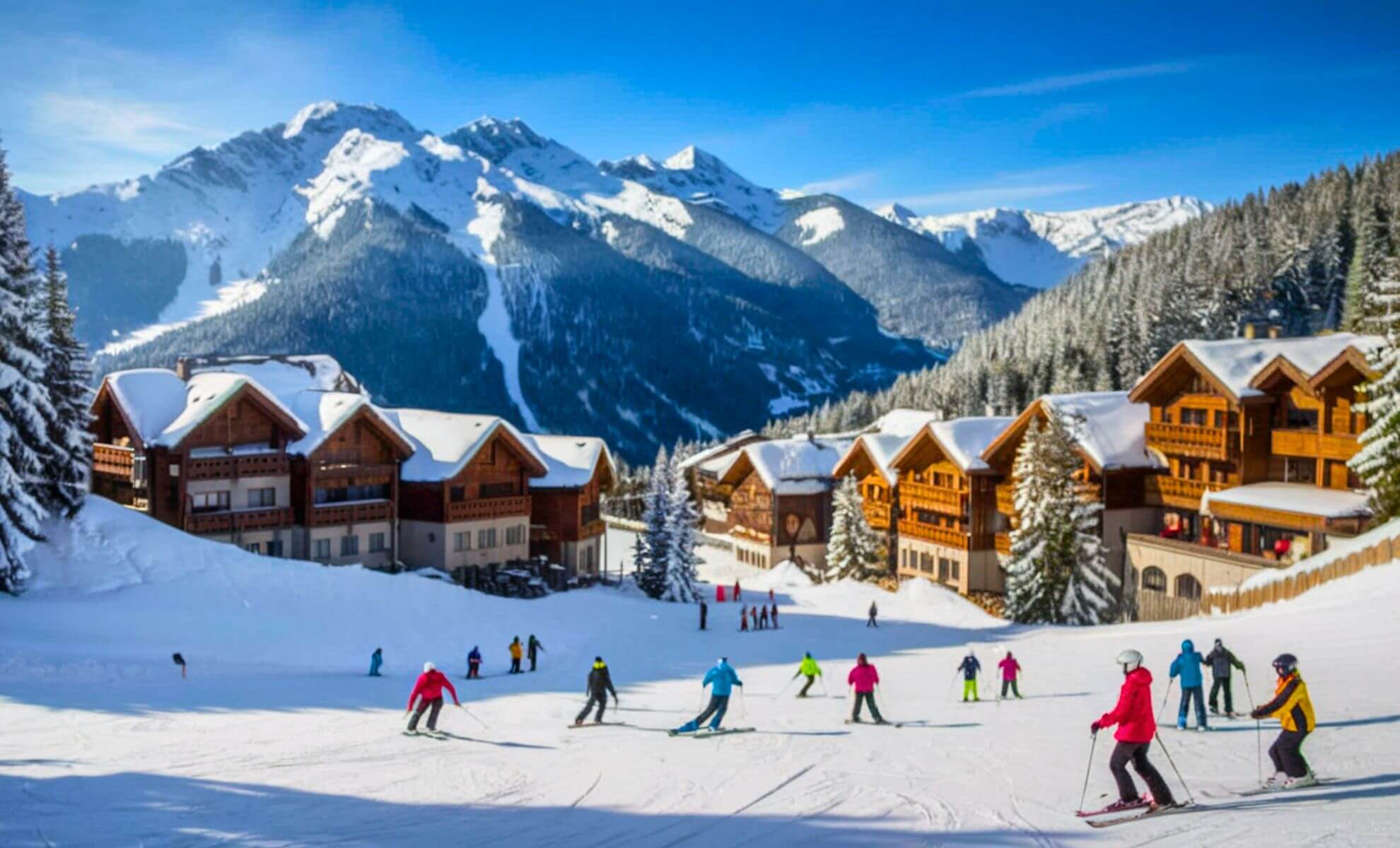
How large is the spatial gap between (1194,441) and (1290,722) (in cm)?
3633

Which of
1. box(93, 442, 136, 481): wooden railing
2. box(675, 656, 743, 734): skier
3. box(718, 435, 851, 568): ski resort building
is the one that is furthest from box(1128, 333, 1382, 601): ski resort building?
box(93, 442, 136, 481): wooden railing

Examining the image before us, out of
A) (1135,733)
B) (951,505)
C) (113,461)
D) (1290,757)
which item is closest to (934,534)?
(951,505)

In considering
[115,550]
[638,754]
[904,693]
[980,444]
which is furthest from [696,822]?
[980,444]

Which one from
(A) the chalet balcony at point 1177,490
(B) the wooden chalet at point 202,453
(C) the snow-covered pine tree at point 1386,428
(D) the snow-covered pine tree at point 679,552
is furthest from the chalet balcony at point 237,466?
(C) the snow-covered pine tree at point 1386,428

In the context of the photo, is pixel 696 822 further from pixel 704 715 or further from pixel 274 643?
pixel 274 643

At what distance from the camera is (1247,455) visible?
140 ft

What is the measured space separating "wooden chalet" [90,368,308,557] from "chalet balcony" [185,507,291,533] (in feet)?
0.11

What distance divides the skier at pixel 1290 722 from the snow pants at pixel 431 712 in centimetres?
1219

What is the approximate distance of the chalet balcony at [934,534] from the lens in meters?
52.0

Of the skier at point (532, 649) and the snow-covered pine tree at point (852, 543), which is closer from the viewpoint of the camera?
the skier at point (532, 649)

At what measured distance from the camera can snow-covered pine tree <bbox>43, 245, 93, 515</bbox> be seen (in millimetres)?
32625

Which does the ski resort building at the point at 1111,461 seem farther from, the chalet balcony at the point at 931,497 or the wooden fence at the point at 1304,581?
the wooden fence at the point at 1304,581

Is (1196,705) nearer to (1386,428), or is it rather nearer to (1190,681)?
(1190,681)

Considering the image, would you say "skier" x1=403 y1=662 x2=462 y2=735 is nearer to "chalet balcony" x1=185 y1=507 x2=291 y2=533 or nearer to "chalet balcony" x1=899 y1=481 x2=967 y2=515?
"chalet balcony" x1=185 y1=507 x2=291 y2=533
